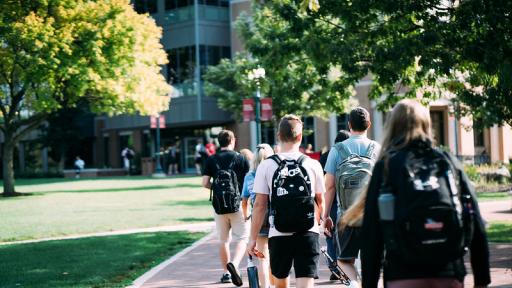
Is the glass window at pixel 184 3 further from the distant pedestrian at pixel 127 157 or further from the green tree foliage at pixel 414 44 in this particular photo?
the green tree foliage at pixel 414 44

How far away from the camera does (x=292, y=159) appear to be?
5.71 metres

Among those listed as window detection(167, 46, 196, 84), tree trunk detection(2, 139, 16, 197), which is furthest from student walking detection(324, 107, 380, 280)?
window detection(167, 46, 196, 84)

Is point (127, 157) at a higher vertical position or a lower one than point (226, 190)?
higher

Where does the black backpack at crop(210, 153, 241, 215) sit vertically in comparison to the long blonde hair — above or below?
below

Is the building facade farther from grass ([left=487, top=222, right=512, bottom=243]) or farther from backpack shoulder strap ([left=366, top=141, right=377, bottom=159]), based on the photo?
backpack shoulder strap ([left=366, top=141, right=377, bottom=159])

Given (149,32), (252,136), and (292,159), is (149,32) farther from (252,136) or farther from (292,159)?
(292,159)

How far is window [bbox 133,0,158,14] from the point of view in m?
48.1

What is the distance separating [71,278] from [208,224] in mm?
7240

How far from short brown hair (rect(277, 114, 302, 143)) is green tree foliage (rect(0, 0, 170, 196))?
20.6 meters

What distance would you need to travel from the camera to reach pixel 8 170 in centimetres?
2866

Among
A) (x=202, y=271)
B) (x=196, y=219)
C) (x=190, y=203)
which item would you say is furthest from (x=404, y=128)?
(x=190, y=203)

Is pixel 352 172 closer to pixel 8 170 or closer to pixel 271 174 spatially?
pixel 271 174

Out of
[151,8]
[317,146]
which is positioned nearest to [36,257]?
[317,146]

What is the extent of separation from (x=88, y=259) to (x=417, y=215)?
28.7 ft
